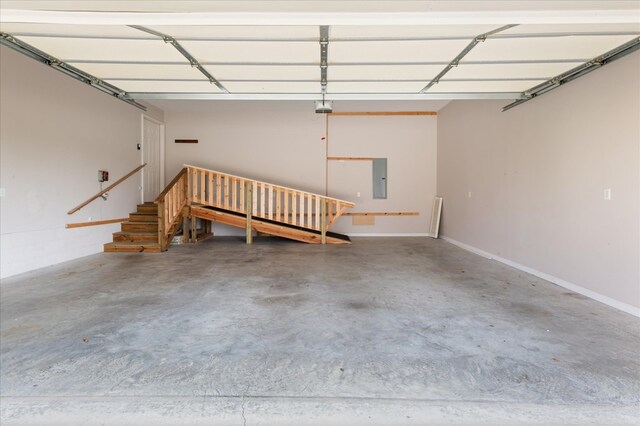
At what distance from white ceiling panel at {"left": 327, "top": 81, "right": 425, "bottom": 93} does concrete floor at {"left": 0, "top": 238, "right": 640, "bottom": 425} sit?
9.14ft

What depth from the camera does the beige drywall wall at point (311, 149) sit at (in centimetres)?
894

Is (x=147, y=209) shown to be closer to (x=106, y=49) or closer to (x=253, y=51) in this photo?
(x=106, y=49)

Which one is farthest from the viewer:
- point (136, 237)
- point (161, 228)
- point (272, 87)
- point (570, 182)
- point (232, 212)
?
point (232, 212)

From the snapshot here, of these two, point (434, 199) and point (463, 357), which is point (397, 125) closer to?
point (434, 199)

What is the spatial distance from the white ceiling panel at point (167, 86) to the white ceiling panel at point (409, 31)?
2.35 m

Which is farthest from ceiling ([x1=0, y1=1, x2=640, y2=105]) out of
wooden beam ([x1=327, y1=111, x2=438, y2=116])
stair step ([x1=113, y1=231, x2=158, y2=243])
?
wooden beam ([x1=327, y1=111, x2=438, y2=116])

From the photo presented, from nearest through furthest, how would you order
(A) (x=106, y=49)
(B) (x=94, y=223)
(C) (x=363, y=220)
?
(A) (x=106, y=49) < (B) (x=94, y=223) < (C) (x=363, y=220)

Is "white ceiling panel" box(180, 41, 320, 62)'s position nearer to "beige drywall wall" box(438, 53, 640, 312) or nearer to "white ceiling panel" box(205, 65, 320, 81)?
"white ceiling panel" box(205, 65, 320, 81)

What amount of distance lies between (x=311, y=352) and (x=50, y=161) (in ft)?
17.8

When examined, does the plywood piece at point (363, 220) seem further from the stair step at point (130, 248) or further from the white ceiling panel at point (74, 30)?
the white ceiling panel at point (74, 30)

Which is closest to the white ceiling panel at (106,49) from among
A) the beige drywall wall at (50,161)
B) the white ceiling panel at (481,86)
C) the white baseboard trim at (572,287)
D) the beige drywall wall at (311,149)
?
the beige drywall wall at (50,161)

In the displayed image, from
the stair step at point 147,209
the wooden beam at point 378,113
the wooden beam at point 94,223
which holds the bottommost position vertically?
the wooden beam at point 94,223

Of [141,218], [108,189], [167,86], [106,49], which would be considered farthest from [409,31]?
[141,218]

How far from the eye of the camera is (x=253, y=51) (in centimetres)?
358
